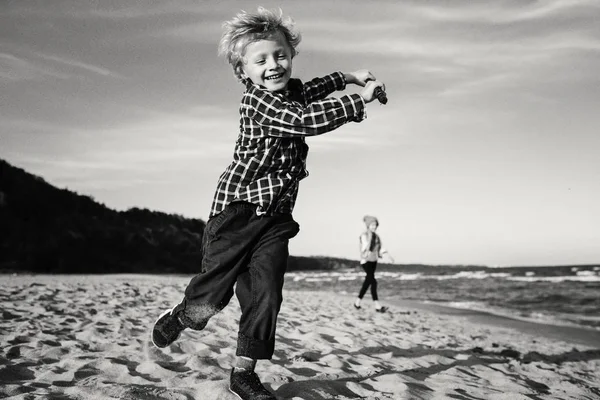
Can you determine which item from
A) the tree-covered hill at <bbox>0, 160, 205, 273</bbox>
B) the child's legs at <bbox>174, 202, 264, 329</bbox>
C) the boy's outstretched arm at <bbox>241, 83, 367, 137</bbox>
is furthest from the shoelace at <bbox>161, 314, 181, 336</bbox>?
the tree-covered hill at <bbox>0, 160, 205, 273</bbox>

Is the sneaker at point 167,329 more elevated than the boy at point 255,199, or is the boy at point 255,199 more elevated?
the boy at point 255,199

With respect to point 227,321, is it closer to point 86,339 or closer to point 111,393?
point 86,339

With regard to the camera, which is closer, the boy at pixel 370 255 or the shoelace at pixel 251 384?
the shoelace at pixel 251 384

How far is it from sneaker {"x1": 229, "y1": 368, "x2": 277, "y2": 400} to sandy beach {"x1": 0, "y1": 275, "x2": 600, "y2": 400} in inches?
3.6

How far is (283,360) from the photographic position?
3.81 metres

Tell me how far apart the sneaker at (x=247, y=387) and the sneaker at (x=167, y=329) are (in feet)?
1.66

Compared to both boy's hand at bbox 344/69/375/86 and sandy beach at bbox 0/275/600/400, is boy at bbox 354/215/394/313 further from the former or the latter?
boy's hand at bbox 344/69/375/86

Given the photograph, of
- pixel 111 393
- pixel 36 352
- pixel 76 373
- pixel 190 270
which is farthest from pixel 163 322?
pixel 190 270

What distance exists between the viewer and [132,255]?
27219 millimetres

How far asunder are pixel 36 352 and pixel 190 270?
2778cm

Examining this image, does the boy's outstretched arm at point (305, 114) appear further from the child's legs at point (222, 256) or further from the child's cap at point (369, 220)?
the child's cap at point (369, 220)

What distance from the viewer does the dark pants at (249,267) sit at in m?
2.52

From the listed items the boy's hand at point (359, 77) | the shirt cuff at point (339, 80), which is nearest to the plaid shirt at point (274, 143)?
the shirt cuff at point (339, 80)

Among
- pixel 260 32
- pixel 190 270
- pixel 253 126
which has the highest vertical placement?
pixel 260 32
